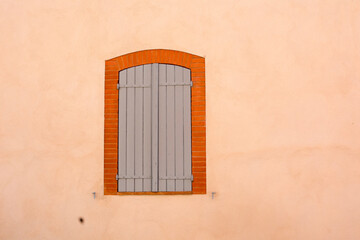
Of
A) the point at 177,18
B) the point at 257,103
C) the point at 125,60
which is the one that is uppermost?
the point at 177,18

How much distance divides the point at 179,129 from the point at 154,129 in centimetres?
35

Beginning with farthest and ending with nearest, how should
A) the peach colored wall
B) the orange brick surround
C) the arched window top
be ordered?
the arched window top, the orange brick surround, the peach colored wall

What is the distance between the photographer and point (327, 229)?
4.72 metres

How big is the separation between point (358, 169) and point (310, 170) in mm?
637

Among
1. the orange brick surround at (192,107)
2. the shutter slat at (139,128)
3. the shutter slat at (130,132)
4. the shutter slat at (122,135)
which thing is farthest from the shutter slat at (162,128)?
the shutter slat at (122,135)

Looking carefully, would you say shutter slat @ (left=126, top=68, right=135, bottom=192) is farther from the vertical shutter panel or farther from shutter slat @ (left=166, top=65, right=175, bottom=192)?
shutter slat @ (left=166, top=65, right=175, bottom=192)

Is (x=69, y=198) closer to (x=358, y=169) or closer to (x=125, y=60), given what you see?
(x=125, y=60)

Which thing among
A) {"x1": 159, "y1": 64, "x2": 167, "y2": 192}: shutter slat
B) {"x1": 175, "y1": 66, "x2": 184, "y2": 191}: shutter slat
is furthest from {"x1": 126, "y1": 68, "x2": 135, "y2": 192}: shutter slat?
{"x1": 175, "y1": 66, "x2": 184, "y2": 191}: shutter slat

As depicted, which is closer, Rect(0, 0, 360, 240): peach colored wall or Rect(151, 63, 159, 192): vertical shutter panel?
Rect(0, 0, 360, 240): peach colored wall

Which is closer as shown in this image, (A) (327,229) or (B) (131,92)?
(A) (327,229)

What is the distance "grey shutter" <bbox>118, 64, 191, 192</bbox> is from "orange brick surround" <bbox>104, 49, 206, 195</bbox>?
0.24ft

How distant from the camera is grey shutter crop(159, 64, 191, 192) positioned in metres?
4.91

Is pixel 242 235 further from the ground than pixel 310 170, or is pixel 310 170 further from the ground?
pixel 310 170

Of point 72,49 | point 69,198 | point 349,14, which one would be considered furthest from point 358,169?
point 72,49
